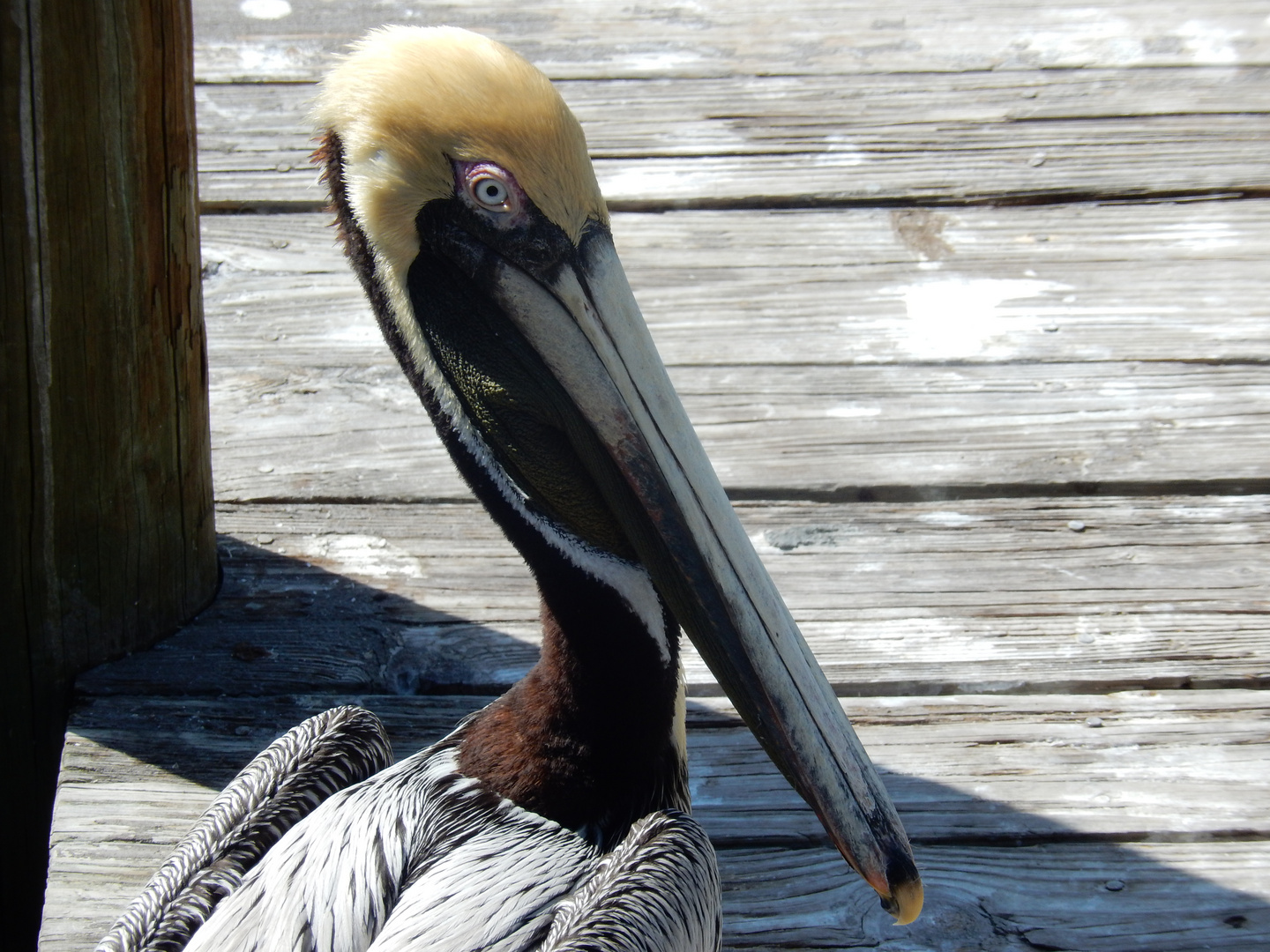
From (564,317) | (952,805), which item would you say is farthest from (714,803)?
(564,317)

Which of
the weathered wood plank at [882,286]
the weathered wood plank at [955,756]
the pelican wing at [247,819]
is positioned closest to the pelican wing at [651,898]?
the weathered wood plank at [955,756]

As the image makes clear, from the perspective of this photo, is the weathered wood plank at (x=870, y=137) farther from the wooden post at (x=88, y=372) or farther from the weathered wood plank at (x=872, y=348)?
the wooden post at (x=88, y=372)

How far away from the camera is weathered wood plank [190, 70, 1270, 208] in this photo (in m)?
3.53

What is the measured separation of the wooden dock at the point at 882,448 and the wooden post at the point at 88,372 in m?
0.15

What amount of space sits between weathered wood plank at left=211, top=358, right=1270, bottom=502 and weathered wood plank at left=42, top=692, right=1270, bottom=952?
24.5 inches

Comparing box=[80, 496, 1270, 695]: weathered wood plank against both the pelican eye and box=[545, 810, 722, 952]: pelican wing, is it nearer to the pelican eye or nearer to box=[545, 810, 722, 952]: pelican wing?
box=[545, 810, 722, 952]: pelican wing

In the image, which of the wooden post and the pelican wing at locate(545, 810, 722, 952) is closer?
the pelican wing at locate(545, 810, 722, 952)

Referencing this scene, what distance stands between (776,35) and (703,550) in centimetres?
301

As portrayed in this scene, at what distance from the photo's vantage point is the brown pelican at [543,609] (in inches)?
62.2

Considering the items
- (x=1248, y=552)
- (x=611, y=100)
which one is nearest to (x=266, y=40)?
(x=611, y=100)

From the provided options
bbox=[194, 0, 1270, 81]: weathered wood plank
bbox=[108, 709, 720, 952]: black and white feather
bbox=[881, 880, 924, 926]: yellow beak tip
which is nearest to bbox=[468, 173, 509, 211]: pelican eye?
bbox=[108, 709, 720, 952]: black and white feather

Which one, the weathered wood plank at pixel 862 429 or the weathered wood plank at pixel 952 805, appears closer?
the weathered wood plank at pixel 952 805

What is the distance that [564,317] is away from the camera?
1629 mm

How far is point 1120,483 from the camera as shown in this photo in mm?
2750
